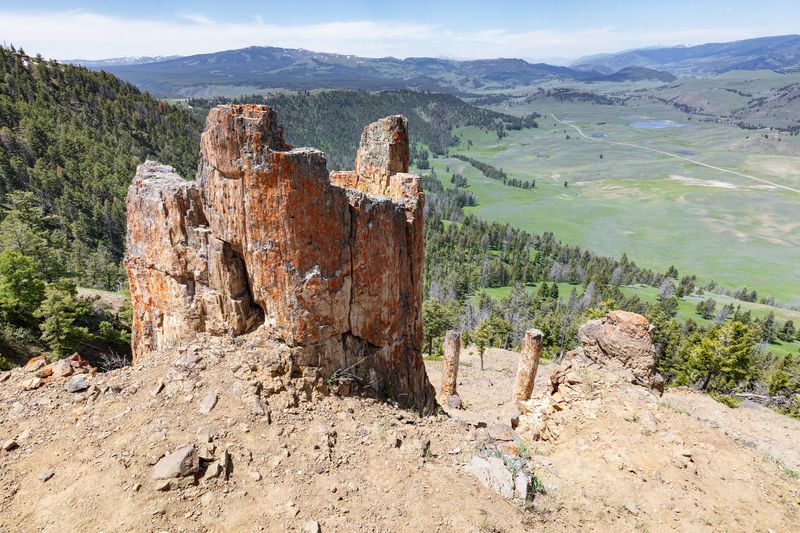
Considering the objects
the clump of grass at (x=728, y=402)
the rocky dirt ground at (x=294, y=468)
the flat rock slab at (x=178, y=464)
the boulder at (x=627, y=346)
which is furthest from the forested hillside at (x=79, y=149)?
the clump of grass at (x=728, y=402)

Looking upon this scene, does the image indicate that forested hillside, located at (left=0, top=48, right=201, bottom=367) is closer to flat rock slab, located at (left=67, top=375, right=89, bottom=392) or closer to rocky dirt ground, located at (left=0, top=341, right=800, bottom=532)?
flat rock slab, located at (left=67, top=375, right=89, bottom=392)

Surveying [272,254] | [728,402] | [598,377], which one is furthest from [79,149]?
[728,402]

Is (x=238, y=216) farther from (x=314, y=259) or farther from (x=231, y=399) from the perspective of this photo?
(x=231, y=399)

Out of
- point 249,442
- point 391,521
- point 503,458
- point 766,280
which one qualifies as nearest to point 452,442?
point 503,458

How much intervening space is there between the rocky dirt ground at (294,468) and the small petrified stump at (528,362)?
40.6 ft

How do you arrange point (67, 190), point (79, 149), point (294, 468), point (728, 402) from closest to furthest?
1. point (294, 468)
2. point (728, 402)
3. point (67, 190)
4. point (79, 149)

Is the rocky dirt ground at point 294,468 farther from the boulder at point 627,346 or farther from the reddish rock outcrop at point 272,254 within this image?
the boulder at point 627,346

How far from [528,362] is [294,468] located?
22.0 m

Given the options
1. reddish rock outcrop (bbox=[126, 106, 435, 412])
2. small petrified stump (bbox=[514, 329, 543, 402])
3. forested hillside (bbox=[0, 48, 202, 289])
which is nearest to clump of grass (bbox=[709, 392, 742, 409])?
small petrified stump (bbox=[514, 329, 543, 402])

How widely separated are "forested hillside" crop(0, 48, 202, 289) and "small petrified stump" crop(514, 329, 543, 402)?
205ft

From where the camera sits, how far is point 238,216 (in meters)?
12.2

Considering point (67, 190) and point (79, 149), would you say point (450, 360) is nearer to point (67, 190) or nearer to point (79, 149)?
point (67, 190)

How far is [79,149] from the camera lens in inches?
3743

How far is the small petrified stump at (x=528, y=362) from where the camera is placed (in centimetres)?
2892
